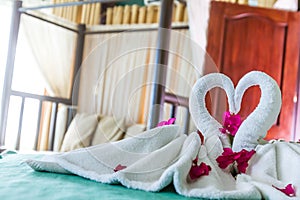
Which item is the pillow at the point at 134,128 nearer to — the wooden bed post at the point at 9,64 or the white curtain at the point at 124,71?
the white curtain at the point at 124,71

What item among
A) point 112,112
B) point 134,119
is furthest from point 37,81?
point 134,119

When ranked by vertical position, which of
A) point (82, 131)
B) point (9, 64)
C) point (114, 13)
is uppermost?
point (114, 13)

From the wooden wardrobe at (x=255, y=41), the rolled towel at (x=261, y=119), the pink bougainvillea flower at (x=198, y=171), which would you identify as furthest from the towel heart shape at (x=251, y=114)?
the wooden wardrobe at (x=255, y=41)

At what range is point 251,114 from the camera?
3.04 ft

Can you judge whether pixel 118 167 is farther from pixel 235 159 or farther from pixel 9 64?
pixel 9 64

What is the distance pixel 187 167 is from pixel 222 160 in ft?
0.41

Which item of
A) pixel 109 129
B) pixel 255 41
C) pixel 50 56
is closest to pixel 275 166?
pixel 255 41

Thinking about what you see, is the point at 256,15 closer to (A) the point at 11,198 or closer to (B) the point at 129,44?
(B) the point at 129,44

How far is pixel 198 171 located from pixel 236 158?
0.11 m

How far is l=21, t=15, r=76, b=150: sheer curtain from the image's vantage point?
337cm

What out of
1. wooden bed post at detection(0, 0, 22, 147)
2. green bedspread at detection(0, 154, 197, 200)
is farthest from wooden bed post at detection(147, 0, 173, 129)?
green bedspread at detection(0, 154, 197, 200)

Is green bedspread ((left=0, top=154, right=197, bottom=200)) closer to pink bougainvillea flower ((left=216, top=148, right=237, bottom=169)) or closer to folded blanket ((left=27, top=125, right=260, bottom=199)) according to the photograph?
folded blanket ((left=27, top=125, right=260, bottom=199))

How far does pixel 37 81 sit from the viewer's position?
345 centimetres

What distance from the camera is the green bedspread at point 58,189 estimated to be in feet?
2.06
